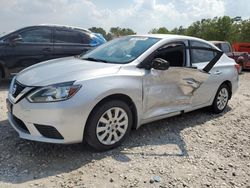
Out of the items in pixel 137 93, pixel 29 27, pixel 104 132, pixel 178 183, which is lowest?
pixel 178 183

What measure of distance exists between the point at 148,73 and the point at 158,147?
103 centimetres

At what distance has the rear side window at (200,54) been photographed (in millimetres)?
5160

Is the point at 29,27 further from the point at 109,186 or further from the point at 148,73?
the point at 109,186

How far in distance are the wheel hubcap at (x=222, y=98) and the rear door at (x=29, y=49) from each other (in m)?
4.57

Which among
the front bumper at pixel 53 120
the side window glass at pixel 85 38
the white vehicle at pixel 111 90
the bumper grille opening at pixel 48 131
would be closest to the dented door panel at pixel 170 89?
the white vehicle at pixel 111 90

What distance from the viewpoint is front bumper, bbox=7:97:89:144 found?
3471 mm

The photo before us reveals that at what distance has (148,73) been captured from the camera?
13.9 ft

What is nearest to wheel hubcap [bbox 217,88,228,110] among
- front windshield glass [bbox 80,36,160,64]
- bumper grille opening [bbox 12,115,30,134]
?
front windshield glass [bbox 80,36,160,64]

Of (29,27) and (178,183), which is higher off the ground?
(29,27)

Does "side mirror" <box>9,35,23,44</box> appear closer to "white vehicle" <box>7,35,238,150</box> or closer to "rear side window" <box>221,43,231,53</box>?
"white vehicle" <box>7,35,238,150</box>

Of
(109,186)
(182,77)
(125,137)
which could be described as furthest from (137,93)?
(109,186)

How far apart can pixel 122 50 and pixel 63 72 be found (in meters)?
1.16

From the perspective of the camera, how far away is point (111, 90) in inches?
149

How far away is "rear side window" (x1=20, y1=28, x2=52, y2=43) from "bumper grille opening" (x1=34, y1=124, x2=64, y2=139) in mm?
4889
